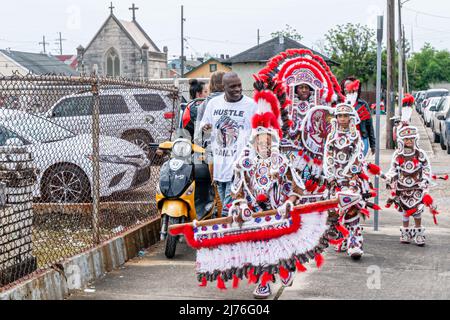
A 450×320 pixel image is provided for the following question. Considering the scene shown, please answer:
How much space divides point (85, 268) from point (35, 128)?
8.46ft

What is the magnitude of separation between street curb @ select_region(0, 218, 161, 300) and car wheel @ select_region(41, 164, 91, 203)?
99 centimetres

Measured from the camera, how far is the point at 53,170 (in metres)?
8.85

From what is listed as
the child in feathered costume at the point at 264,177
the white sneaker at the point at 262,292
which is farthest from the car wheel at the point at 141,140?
the white sneaker at the point at 262,292

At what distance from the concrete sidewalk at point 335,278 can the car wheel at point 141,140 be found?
2.26m

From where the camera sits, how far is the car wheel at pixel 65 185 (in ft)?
27.5

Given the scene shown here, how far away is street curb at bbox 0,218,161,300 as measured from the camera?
5.43m

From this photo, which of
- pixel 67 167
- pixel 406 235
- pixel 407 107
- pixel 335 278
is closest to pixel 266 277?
pixel 335 278

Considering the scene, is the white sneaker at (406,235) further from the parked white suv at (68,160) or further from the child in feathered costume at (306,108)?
the parked white suv at (68,160)

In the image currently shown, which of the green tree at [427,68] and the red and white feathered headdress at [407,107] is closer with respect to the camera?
the red and white feathered headdress at [407,107]

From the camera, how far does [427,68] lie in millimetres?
97750

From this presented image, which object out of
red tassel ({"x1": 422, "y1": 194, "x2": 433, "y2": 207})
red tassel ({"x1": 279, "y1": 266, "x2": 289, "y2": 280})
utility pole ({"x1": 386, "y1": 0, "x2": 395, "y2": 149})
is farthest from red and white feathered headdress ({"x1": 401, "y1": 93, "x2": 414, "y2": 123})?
utility pole ({"x1": 386, "y1": 0, "x2": 395, "y2": 149})

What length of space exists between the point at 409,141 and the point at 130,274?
3409 mm
